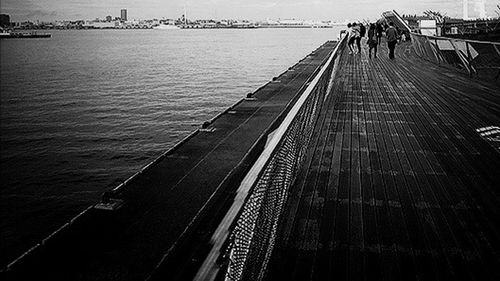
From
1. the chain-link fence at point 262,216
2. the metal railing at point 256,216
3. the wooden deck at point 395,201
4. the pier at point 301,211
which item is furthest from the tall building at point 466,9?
the metal railing at point 256,216

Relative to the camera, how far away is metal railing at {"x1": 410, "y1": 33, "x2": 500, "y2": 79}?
445 inches

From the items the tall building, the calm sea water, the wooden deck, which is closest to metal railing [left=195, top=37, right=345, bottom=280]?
the wooden deck

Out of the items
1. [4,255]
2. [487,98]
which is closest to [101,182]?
[4,255]

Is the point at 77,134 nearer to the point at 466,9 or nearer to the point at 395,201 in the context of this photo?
the point at 395,201

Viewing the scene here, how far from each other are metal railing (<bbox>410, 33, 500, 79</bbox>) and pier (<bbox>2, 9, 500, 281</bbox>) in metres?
5.43

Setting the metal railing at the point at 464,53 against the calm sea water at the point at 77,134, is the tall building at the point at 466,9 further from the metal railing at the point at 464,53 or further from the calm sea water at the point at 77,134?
the metal railing at the point at 464,53

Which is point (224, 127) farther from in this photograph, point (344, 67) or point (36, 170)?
point (344, 67)

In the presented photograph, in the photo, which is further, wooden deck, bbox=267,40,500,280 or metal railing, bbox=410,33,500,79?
metal railing, bbox=410,33,500,79

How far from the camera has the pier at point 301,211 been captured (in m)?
2.26

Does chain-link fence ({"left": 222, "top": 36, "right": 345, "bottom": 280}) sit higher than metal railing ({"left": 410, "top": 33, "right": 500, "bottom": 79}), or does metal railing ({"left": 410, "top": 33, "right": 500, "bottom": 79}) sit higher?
metal railing ({"left": 410, "top": 33, "right": 500, "bottom": 79})

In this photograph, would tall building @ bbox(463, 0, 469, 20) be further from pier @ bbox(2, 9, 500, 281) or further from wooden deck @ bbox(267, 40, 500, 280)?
pier @ bbox(2, 9, 500, 281)

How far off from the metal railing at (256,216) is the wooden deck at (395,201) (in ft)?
0.57

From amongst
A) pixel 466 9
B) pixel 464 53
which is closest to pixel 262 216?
pixel 464 53

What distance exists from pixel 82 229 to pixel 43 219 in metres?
5.95
